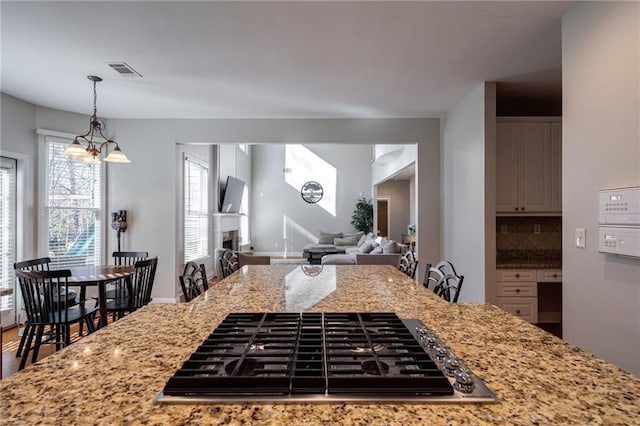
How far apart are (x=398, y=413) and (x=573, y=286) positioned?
220 cm

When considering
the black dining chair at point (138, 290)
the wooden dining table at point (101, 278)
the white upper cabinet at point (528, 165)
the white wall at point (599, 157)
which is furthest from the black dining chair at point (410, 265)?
the wooden dining table at point (101, 278)

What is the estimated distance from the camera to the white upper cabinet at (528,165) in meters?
3.61

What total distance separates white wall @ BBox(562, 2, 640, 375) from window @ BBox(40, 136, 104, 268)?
557 centimetres

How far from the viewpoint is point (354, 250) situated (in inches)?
347

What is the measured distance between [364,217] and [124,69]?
8339mm

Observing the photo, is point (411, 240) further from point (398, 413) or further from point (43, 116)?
point (398, 413)

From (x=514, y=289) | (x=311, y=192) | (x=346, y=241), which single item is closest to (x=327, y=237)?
(x=346, y=241)

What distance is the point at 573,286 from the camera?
2225mm

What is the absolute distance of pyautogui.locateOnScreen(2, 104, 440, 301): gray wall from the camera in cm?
491

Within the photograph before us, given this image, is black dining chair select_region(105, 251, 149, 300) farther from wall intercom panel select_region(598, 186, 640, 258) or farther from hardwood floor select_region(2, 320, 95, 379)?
wall intercom panel select_region(598, 186, 640, 258)

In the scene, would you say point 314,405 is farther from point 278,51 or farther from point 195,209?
point 195,209

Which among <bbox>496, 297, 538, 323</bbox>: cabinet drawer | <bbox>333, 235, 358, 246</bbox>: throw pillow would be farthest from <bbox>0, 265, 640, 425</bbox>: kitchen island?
<bbox>333, 235, 358, 246</bbox>: throw pillow

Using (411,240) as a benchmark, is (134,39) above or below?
above

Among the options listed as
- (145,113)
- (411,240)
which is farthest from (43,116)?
(411,240)
